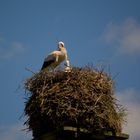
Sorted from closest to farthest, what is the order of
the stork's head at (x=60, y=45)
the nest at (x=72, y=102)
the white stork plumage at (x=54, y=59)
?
1. the nest at (x=72, y=102)
2. the white stork plumage at (x=54, y=59)
3. the stork's head at (x=60, y=45)

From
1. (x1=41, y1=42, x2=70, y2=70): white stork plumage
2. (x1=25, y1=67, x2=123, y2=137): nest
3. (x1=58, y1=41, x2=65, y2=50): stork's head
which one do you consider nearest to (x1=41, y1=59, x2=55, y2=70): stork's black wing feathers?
(x1=41, y1=42, x2=70, y2=70): white stork plumage

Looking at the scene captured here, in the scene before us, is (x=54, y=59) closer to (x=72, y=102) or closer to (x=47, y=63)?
(x=47, y=63)

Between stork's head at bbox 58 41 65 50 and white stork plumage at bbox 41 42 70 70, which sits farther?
stork's head at bbox 58 41 65 50

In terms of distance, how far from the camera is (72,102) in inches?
266

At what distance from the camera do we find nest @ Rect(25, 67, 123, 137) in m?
6.47

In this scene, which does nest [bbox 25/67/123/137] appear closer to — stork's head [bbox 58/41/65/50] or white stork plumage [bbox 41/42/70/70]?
white stork plumage [bbox 41/42/70/70]

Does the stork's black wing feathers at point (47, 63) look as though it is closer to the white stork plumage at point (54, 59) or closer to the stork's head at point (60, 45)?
the white stork plumage at point (54, 59)

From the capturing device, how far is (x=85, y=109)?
259 inches

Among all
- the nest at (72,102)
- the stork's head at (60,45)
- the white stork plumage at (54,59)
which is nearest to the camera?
the nest at (72,102)

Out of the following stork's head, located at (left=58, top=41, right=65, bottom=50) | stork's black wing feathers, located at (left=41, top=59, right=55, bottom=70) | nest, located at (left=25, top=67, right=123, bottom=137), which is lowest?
nest, located at (left=25, top=67, right=123, bottom=137)

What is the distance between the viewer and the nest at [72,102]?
647cm

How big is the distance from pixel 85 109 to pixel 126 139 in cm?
84

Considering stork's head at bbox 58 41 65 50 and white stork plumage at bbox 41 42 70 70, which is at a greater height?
stork's head at bbox 58 41 65 50

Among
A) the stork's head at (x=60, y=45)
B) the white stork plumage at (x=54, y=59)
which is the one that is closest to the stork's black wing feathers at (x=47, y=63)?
the white stork plumage at (x=54, y=59)
